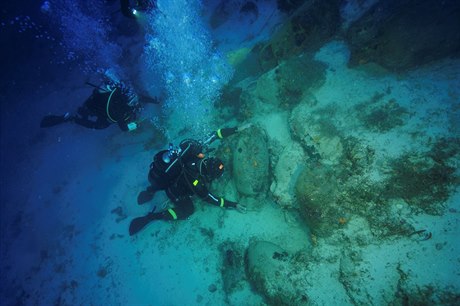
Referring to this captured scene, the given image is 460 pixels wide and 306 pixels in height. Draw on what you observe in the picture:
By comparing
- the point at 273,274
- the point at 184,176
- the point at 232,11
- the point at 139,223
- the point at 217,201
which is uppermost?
the point at 232,11

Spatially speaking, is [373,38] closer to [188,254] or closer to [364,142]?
[364,142]

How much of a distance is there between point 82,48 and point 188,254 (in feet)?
48.4

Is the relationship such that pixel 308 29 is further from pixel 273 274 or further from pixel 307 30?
pixel 273 274

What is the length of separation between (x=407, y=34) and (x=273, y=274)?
15.9ft

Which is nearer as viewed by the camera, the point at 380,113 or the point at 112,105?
the point at 380,113

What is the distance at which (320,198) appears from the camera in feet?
13.6

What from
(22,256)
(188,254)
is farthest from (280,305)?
(22,256)

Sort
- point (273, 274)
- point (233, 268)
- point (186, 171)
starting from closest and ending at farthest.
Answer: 1. point (273, 274)
2. point (186, 171)
3. point (233, 268)

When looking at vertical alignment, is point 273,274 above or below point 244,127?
below

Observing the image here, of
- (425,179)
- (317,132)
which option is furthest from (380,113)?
(425,179)

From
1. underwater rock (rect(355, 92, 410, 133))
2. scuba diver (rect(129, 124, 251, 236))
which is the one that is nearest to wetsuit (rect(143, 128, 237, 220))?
scuba diver (rect(129, 124, 251, 236))

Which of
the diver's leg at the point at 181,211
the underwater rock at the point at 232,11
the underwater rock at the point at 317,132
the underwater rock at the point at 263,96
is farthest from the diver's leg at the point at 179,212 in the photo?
the underwater rock at the point at 232,11

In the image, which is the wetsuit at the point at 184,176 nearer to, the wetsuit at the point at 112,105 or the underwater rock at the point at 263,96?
the underwater rock at the point at 263,96

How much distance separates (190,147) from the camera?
17.1 feet
